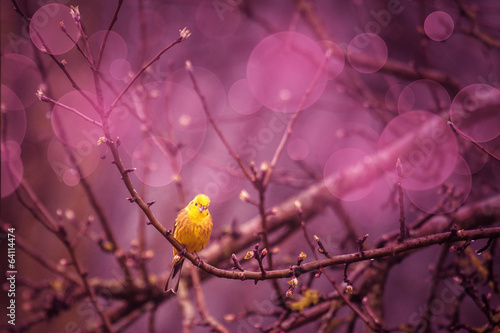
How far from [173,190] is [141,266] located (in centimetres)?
253

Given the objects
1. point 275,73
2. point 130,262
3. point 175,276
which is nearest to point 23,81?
point 130,262

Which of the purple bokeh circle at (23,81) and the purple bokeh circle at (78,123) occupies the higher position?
the purple bokeh circle at (23,81)

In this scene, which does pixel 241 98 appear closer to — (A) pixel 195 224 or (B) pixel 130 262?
(B) pixel 130 262

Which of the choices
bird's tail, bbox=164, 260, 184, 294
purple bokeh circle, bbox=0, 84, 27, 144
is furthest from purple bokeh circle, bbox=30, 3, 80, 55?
bird's tail, bbox=164, 260, 184, 294

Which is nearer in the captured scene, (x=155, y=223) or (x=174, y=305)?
(x=155, y=223)

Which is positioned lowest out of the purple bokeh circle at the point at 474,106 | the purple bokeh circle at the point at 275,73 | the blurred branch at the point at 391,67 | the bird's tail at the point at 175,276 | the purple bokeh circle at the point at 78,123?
the bird's tail at the point at 175,276

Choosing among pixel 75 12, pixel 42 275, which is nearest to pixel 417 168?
pixel 75 12

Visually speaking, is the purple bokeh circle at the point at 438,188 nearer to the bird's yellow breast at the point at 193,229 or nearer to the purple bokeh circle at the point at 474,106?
the purple bokeh circle at the point at 474,106

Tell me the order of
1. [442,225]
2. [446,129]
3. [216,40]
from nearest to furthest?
[442,225] < [446,129] < [216,40]

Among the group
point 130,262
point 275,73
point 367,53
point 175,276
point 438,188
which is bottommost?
point 175,276

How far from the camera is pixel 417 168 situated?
8.81 ft

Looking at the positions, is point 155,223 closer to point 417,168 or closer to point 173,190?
point 417,168

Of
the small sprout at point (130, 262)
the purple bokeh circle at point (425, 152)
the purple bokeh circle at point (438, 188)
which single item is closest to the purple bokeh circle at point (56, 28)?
the small sprout at point (130, 262)

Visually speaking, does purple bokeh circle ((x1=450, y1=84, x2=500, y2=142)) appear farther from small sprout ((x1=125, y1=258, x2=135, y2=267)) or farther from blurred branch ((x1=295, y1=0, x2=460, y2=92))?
small sprout ((x1=125, y1=258, x2=135, y2=267))
